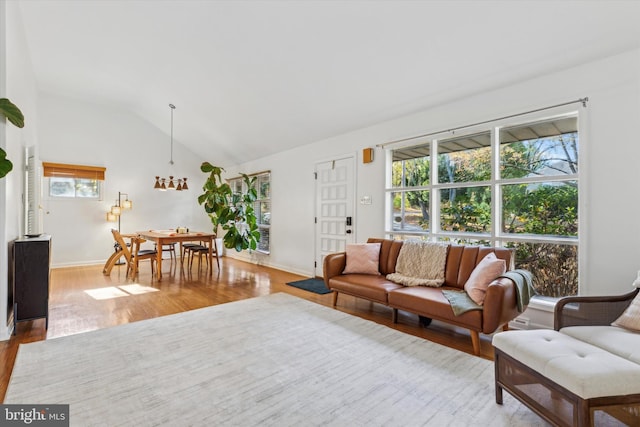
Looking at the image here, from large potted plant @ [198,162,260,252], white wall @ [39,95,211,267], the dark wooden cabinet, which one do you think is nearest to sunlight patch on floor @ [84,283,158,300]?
the dark wooden cabinet

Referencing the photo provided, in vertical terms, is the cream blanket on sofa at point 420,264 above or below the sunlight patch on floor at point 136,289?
above

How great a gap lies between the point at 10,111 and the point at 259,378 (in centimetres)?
307

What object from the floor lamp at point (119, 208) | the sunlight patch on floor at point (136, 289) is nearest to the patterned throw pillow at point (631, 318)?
the sunlight patch on floor at point (136, 289)

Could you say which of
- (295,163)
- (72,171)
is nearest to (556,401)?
(295,163)

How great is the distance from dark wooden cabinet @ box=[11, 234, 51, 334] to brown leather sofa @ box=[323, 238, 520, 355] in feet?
9.47

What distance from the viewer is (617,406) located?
4.28 feet

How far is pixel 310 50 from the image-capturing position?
3.49 metres

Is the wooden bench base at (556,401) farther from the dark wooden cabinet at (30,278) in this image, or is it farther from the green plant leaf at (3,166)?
the dark wooden cabinet at (30,278)

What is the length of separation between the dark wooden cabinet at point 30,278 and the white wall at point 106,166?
168 inches

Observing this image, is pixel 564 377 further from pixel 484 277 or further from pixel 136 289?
pixel 136 289

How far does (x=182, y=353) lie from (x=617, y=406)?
106 inches

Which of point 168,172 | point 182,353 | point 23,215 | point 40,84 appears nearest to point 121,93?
point 40,84

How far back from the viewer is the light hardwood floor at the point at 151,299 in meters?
2.82

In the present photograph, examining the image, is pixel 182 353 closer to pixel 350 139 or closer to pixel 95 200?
pixel 350 139
